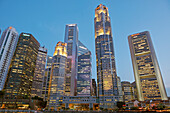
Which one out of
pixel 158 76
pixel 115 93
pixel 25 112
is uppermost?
pixel 158 76

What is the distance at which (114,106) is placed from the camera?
6816 inches

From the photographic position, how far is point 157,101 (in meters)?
182

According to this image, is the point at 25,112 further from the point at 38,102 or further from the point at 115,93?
the point at 115,93

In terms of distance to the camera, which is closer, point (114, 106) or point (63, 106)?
point (114, 106)

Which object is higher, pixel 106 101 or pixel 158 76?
pixel 158 76

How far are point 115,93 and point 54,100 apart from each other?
9478cm

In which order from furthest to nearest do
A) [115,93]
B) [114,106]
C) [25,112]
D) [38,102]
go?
1. [38,102]
2. [115,93]
3. [114,106]
4. [25,112]

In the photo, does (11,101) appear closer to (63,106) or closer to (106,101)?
(63,106)

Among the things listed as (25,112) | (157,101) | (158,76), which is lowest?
(25,112)

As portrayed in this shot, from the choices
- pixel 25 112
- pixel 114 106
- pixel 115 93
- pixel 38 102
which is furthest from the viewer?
pixel 38 102

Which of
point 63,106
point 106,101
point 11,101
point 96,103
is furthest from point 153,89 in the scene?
point 11,101

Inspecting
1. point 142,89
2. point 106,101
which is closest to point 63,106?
point 106,101

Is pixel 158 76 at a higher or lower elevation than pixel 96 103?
higher

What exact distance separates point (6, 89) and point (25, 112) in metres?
109
